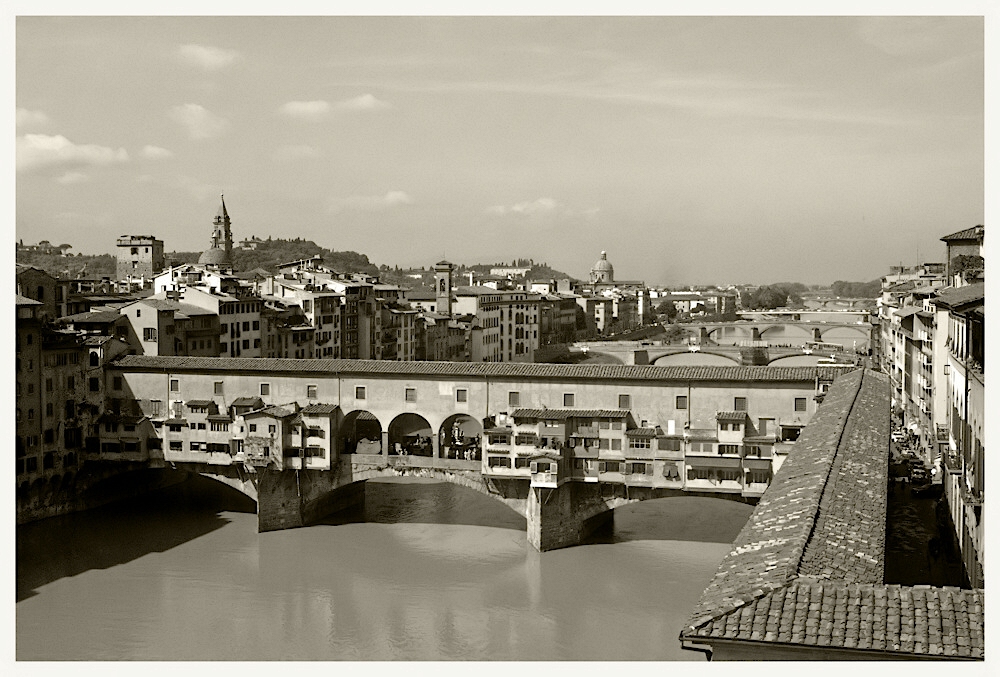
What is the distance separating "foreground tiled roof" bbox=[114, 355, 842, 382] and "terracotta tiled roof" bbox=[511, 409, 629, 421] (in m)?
0.65

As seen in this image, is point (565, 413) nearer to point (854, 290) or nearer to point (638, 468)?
point (638, 468)

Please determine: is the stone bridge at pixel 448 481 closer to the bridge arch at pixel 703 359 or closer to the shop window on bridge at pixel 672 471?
the shop window on bridge at pixel 672 471

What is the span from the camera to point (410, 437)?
27.0 metres

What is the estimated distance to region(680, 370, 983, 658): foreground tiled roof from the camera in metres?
4.50

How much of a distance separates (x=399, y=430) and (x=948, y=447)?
1556cm

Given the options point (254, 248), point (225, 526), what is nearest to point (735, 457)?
point (225, 526)

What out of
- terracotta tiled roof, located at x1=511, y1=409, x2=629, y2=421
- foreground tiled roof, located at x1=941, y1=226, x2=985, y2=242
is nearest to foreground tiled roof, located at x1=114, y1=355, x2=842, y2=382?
terracotta tiled roof, located at x1=511, y1=409, x2=629, y2=421

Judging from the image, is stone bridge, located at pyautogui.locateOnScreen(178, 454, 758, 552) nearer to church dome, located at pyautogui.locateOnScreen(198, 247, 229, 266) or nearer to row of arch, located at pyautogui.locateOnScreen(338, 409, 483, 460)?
row of arch, located at pyautogui.locateOnScreen(338, 409, 483, 460)

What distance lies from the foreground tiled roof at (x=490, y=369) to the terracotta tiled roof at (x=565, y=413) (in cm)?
65

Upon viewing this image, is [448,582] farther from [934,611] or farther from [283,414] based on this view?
[934,611]

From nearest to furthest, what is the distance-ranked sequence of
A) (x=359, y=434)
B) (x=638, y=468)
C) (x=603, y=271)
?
(x=638, y=468)
(x=359, y=434)
(x=603, y=271)

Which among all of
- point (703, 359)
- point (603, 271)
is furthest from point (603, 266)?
point (703, 359)

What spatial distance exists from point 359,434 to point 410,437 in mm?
1496

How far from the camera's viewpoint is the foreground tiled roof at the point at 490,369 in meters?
18.6
